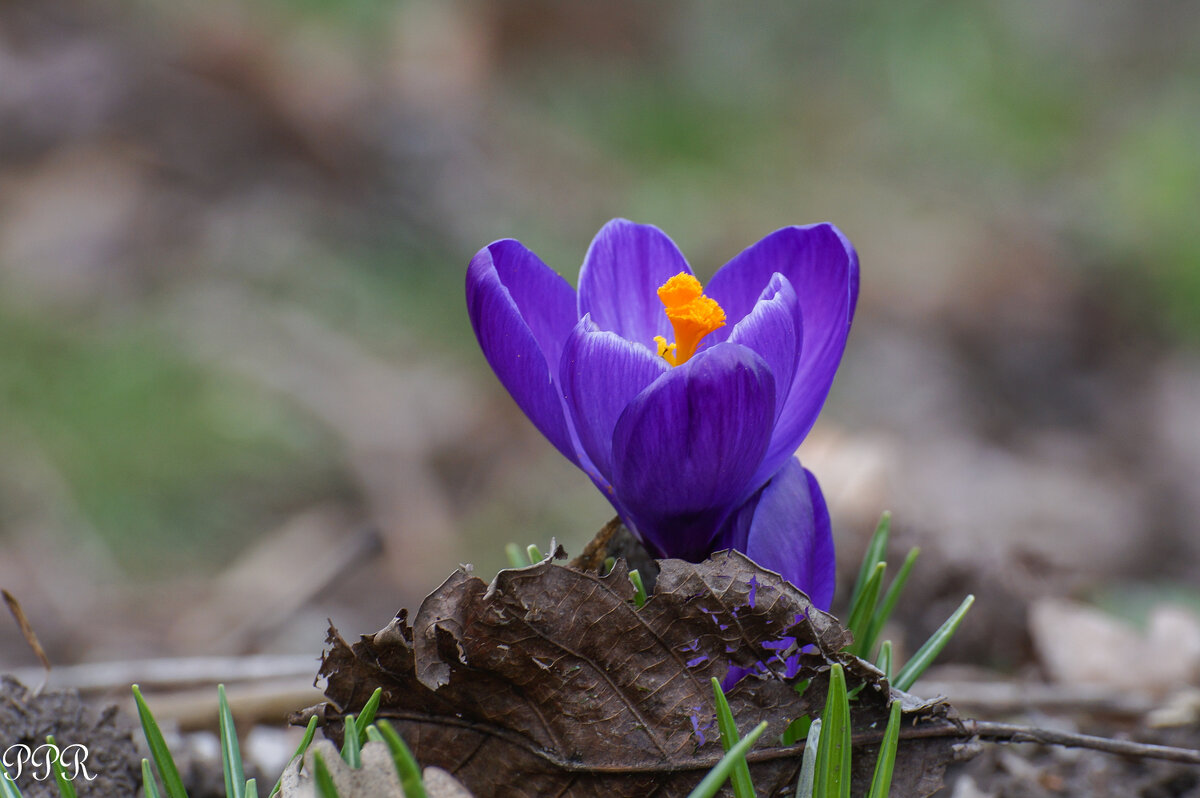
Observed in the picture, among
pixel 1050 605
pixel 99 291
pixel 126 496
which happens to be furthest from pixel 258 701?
pixel 99 291

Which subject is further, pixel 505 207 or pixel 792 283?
pixel 505 207

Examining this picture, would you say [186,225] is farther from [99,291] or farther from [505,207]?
[505,207]

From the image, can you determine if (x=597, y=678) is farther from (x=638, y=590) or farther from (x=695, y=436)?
(x=695, y=436)

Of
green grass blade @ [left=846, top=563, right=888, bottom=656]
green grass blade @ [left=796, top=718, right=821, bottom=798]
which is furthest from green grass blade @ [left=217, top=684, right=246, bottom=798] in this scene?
green grass blade @ [left=846, top=563, right=888, bottom=656]

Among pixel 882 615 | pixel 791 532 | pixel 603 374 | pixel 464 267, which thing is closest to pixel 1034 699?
pixel 882 615

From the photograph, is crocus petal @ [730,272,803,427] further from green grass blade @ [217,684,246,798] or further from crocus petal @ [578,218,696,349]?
green grass blade @ [217,684,246,798]

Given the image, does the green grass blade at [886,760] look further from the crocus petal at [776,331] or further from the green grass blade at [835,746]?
the crocus petal at [776,331]
